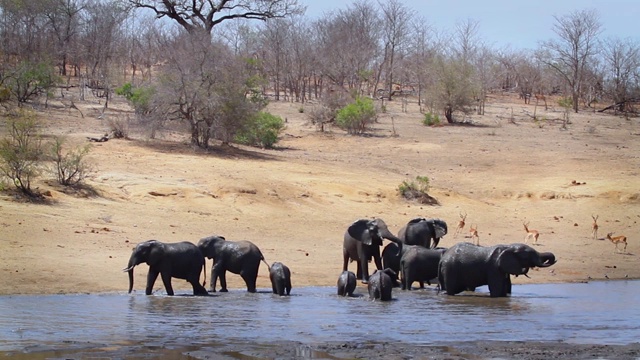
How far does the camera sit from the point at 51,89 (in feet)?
116

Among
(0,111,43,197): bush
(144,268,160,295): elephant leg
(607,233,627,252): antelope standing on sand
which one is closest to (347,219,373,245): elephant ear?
(144,268,160,295): elephant leg

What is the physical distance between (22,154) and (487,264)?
9.93 metres

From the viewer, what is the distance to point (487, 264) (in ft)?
48.4

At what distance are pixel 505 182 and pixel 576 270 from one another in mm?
Result: 9251

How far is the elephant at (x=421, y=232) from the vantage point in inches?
702

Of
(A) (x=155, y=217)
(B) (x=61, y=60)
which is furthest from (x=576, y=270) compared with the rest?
(B) (x=61, y=60)

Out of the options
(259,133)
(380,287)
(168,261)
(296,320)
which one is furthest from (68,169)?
(259,133)

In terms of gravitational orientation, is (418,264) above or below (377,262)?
above

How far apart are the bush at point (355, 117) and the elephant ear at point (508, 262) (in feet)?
69.8

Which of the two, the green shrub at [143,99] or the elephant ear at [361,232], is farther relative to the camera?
the green shrub at [143,99]

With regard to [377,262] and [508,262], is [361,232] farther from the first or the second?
[508,262]

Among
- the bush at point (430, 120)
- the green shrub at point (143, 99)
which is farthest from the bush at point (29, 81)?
the bush at point (430, 120)

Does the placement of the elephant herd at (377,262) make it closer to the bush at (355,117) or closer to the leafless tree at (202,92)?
the leafless tree at (202,92)

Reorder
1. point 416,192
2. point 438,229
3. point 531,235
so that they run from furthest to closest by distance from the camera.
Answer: point 416,192 → point 531,235 → point 438,229
